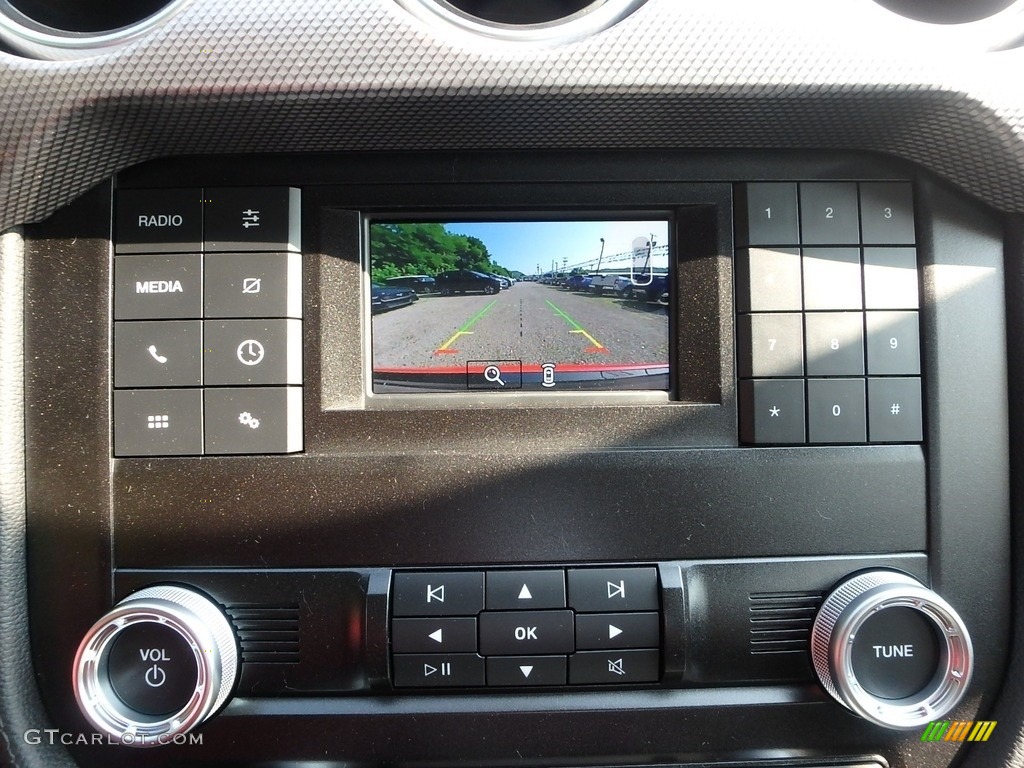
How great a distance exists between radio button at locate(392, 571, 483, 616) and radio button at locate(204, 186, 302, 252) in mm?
483

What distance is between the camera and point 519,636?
0.81m

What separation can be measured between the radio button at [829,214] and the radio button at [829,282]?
21mm

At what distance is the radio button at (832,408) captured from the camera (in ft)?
2.71

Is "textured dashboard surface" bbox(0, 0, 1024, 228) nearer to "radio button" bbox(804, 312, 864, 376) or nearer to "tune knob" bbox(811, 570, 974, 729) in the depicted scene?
"radio button" bbox(804, 312, 864, 376)

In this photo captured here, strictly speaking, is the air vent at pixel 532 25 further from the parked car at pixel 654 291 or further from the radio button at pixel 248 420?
the radio button at pixel 248 420

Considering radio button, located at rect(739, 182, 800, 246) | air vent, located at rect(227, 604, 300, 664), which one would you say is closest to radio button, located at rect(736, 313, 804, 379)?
radio button, located at rect(739, 182, 800, 246)

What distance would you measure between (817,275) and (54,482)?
1.08 m

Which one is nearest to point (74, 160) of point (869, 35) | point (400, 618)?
point (400, 618)

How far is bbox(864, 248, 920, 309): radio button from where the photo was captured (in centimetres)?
83

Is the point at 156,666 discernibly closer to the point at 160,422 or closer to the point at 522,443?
the point at 160,422

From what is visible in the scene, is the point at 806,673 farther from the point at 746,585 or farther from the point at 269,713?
the point at 269,713

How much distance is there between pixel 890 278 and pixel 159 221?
1007 mm

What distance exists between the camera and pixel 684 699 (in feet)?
2.77

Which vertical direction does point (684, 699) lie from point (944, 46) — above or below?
below
